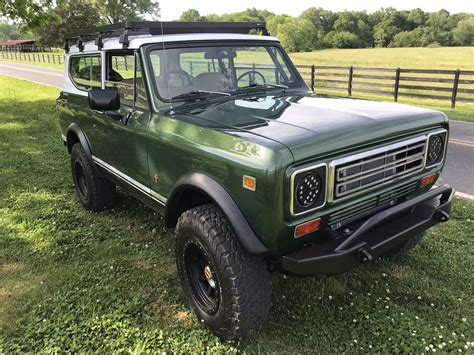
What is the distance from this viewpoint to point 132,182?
370cm

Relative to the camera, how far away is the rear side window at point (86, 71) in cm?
430

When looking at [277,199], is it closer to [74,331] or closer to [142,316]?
[142,316]

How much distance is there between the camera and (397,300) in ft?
10.7

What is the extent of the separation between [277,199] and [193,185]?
664 millimetres

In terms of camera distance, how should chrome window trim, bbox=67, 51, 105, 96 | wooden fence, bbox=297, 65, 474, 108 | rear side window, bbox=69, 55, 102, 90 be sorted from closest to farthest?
chrome window trim, bbox=67, 51, 105, 96 < rear side window, bbox=69, 55, 102, 90 < wooden fence, bbox=297, 65, 474, 108

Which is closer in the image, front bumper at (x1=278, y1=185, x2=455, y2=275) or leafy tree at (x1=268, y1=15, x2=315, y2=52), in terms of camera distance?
front bumper at (x1=278, y1=185, x2=455, y2=275)

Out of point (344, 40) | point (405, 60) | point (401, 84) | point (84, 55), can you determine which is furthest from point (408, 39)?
point (84, 55)

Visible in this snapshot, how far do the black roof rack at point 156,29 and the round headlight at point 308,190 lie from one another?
72.3 inches

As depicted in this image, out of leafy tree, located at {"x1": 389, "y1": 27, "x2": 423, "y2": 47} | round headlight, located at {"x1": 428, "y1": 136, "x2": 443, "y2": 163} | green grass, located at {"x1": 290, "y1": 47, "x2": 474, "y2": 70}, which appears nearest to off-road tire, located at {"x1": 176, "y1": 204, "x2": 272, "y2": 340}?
round headlight, located at {"x1": 428, "y1": 136, "x2": 443, "y2": 163}

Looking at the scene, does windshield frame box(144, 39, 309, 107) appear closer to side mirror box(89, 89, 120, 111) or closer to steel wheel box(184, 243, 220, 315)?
side mirror box(89, 89, 120, 111)

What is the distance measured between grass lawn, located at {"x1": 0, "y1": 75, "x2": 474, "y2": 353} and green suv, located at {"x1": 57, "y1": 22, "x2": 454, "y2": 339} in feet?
0.97

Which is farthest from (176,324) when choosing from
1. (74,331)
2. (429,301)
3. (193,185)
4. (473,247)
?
(473,247)

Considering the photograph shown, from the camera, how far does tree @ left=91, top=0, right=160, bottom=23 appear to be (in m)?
35.3

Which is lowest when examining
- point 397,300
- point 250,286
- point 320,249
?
point 397,300
